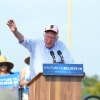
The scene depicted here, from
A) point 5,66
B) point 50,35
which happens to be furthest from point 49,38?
point 5,66

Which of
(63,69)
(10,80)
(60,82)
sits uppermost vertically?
(10,80)

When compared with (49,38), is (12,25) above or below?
above

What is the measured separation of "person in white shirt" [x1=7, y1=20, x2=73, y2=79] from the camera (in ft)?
33.8

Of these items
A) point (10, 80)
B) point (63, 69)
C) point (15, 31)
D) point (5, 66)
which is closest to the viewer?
point (63, 69)

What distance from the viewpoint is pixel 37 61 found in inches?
404

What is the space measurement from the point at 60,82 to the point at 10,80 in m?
2.34

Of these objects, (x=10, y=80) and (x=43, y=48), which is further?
(x=10, y=80)

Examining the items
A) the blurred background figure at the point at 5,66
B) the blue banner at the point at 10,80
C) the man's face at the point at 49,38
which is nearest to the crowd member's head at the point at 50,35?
the man's face at the point at 49,38

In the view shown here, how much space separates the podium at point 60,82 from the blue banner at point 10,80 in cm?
213

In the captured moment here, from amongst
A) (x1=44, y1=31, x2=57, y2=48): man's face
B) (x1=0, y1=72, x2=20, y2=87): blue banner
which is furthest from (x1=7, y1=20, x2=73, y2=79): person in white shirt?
(x1=0, y1=72, x2=20, y2=87): blue banner

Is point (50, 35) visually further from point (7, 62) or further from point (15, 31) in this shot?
point (7, 62)

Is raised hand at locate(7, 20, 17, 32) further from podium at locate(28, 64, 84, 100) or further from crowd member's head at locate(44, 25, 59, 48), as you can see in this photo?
podium at locate(28, 64, 84, 100)

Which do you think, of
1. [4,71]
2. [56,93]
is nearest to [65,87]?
[56,93]

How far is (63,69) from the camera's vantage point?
9.14 meters
